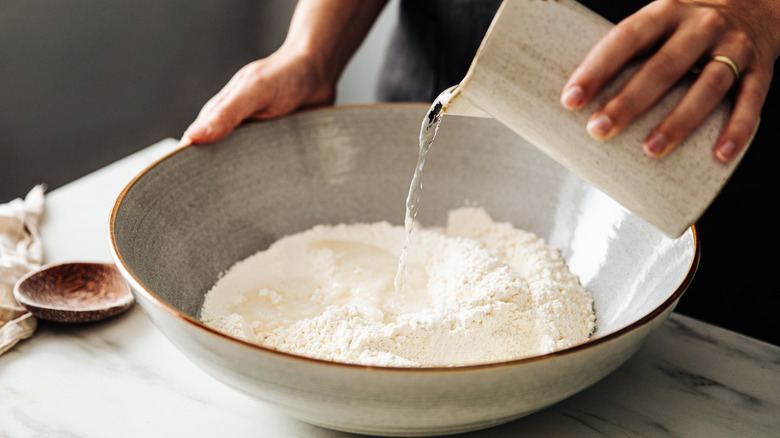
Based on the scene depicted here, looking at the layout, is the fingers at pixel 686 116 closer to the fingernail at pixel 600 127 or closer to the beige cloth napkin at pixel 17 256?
the fingernail at pixel 600 127

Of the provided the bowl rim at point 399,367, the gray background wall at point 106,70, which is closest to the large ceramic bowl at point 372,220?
the bowl rim at point 399,367

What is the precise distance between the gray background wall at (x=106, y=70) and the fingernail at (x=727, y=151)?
5.79 ft

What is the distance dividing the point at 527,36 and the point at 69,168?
5.95 feet

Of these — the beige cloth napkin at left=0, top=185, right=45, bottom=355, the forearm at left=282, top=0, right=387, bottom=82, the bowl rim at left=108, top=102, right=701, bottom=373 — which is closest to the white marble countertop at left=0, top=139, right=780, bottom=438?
the beige cloth napkin at left=0, top=185, right=45, bottom=355

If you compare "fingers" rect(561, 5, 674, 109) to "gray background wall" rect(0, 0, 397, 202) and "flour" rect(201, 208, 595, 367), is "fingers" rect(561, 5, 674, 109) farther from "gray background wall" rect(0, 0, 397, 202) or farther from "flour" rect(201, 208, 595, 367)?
"gray background wall" rect(0, 0, 397, 202)

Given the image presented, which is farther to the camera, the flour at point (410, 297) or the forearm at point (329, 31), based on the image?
the forearm at point (329, 31)

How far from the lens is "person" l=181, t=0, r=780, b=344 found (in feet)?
1.79

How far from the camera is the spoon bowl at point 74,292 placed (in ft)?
2.55

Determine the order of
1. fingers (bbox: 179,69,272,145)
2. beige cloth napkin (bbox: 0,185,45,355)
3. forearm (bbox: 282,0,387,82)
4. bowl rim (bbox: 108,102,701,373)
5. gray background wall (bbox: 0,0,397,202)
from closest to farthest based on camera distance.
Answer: bowl rim (bbox: 108,102,701,373), beige cloth napkin (bbox: 0,185,45,355), fingers (bbox: 179,69,272,145), forearm (bbox: 282,0,387,82), gray background wall (bbox: 0,0,397,202)

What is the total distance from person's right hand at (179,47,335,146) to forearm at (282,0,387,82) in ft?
0.07

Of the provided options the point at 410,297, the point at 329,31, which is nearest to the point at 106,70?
the point at 329,31

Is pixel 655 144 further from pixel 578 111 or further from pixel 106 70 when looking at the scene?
pixel 106 70

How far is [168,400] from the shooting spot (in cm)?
68

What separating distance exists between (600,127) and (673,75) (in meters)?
0.08
